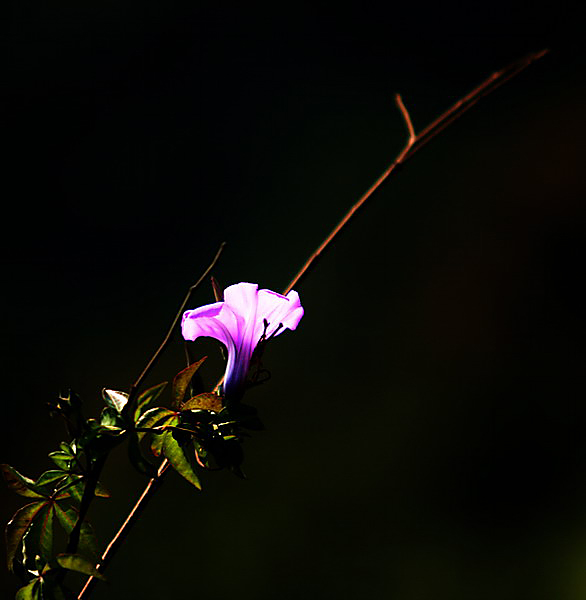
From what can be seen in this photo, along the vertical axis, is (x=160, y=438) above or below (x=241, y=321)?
below

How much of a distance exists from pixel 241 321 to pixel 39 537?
0.16 m

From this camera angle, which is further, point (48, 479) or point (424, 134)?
point (424, 134)

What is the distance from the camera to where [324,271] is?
1.75m

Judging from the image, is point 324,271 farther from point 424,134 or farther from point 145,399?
point 145,399

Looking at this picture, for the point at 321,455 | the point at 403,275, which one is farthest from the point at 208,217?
the point at 321,455

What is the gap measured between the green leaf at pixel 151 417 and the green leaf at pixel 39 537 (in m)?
0.06

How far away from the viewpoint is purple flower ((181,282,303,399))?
401mm

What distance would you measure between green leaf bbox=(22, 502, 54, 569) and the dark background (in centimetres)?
130

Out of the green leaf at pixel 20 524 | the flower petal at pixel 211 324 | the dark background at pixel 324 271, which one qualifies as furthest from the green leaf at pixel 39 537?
the dark background at pixel 324 271

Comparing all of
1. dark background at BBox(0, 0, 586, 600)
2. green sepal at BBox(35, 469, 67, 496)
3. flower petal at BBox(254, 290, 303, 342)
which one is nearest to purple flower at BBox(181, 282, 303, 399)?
flower petal at BBox(254, 290, 303, 342)

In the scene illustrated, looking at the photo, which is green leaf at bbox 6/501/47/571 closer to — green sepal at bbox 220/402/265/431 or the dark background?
green sepal at bbox 220/402/265/431

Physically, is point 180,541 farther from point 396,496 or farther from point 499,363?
point 499,363

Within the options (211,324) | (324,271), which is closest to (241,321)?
(211,324)

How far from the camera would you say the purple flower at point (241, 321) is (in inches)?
15.8
